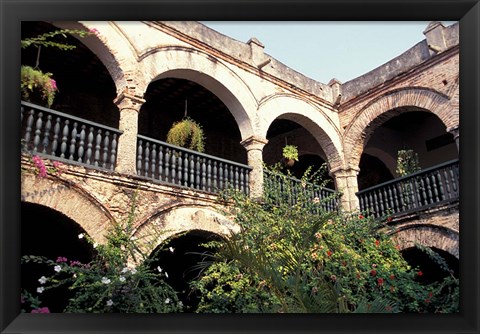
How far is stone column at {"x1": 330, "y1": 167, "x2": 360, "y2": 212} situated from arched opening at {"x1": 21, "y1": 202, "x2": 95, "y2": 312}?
5.99 meters

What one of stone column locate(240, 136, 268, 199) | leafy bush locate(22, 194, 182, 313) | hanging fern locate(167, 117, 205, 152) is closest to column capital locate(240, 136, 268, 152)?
stone column locate(240, 136, 268, 199)

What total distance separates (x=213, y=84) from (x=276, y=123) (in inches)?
170

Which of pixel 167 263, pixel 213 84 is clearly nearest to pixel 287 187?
pixel 213 84

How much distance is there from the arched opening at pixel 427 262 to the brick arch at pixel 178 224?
13.7ft

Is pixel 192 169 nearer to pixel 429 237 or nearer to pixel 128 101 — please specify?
pixel 128 101

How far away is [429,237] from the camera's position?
8.34 m

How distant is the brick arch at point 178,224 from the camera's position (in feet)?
20.6

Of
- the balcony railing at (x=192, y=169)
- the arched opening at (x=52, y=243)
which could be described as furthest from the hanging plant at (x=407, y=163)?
the arched opening at (x=52, y=243)

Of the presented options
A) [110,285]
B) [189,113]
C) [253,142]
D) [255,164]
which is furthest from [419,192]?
[110,285]

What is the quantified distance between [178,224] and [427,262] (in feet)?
19.8

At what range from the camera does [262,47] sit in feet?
32.5

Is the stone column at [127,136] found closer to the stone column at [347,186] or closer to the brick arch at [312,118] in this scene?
the brick arch at [312,118]
